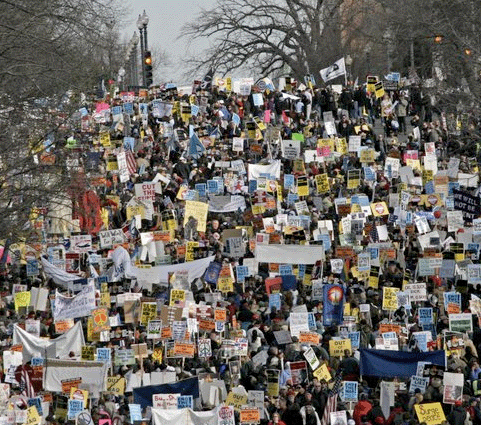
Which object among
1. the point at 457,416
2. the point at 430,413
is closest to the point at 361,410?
the point at 430,413

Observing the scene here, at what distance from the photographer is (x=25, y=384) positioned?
31.3 meters

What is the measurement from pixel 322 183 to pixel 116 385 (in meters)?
10.9

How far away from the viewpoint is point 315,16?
69938 millimetres

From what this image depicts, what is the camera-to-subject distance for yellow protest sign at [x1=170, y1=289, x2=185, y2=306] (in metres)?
33.1

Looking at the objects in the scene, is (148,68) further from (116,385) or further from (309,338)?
(116,385)

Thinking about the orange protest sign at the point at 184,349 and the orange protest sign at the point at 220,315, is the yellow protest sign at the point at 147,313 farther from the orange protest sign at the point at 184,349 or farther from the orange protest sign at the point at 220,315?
the orange protest sign at the point at 184,349

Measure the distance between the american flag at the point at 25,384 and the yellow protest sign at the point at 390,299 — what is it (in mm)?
6067

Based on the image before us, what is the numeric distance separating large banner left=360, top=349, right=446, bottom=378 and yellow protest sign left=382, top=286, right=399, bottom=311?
2.37 metres

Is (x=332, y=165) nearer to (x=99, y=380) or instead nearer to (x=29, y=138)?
(x=29, y=138)

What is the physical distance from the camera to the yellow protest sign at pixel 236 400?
29.1 m

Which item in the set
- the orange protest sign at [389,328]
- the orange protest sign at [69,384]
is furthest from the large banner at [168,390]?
the orange protest sign at [389,328]

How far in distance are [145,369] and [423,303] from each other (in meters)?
4.99

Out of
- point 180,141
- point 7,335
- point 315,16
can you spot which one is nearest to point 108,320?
point 7,335

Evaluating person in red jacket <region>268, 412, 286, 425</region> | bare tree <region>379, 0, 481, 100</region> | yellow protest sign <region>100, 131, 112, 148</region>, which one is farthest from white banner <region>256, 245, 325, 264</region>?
yellow protest sign <region>100, 131, 112, 148</region>
